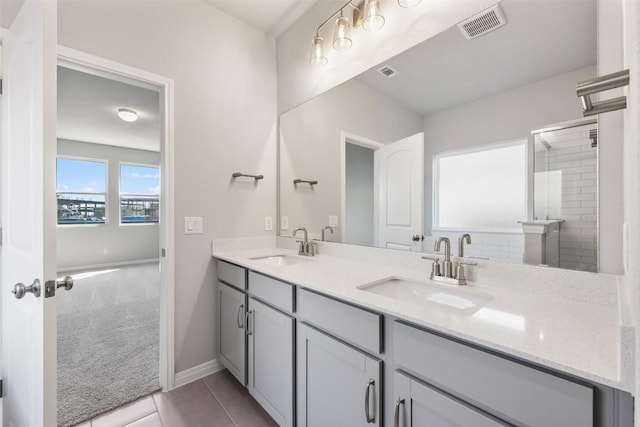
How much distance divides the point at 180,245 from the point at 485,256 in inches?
73.2

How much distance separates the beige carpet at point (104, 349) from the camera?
1.74 m

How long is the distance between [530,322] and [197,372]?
2.08 m

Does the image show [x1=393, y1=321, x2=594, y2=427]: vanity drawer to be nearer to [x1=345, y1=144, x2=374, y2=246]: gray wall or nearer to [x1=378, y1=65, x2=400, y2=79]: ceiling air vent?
[x1=345, y1=144, x2=374, y2=246]: gray wall

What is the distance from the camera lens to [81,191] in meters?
5.62

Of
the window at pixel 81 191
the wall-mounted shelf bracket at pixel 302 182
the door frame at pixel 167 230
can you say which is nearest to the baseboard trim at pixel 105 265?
the window at pixel 81 191

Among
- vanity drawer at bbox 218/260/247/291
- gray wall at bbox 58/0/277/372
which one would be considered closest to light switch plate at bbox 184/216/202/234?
gray wall at bbox 58/0/277/372

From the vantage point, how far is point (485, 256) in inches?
48.8

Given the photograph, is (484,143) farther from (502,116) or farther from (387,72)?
(387,72)

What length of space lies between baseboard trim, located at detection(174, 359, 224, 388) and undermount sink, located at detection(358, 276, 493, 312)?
1525 mm

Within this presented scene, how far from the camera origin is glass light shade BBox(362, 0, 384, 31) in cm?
157

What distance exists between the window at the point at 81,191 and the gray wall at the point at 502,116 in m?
6.80

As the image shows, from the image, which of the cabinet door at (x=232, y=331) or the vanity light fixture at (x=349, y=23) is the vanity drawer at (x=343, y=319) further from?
the vanity light fixture at (x=349, y=23)

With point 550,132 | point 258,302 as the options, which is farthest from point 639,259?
point 258,302

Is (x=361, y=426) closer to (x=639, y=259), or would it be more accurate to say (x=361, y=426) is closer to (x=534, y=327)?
(x=534, y=327)
